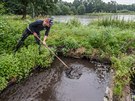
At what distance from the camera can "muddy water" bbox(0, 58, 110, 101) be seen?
5117 mm

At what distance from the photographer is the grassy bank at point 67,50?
553cm

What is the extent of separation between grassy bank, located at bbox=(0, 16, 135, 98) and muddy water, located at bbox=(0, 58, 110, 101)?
0.27 meters

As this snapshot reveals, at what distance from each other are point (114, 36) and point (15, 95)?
4.99 m

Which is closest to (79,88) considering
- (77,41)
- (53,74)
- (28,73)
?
(53,74)

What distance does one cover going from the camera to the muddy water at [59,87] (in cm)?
512

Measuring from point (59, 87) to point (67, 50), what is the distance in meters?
2.52

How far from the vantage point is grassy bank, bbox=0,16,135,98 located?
5531 millimetres

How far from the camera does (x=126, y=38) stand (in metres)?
8.78

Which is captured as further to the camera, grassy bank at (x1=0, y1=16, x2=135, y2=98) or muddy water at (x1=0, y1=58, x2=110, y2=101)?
grassy bank at (x1=0, y1=16, x2=135, y2=98)

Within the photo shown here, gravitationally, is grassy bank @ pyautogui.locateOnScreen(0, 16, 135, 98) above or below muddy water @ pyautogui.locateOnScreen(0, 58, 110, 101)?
above

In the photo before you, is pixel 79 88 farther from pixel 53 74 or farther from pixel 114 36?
pixel 114 36

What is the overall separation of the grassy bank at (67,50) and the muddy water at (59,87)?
10.5 inches

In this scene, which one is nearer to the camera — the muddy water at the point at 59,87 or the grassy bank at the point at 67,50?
the muddy water at the point at 59,87

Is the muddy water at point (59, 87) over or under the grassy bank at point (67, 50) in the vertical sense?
under
